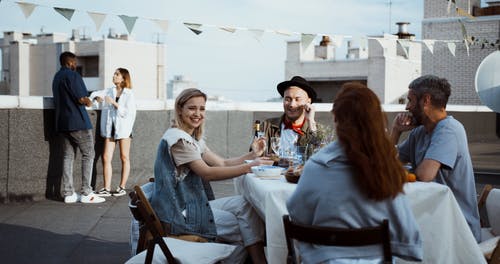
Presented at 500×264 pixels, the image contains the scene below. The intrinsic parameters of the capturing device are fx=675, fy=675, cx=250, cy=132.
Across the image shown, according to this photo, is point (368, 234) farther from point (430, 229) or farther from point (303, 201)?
point (430, 229)

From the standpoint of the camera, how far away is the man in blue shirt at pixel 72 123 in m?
8.23

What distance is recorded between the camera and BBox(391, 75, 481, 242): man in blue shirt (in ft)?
13.1

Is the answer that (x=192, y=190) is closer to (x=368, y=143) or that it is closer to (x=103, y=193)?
(x=368, y=143)

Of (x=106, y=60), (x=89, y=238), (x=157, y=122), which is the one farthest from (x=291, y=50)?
(x=89, y=238)

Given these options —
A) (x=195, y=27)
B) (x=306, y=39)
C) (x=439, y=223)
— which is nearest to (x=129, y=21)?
(x=195, y=27)

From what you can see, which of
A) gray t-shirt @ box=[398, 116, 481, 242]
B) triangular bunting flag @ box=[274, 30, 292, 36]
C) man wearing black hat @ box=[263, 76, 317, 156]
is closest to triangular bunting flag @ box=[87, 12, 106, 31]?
triangular bunting flag @ box=[274, 30, 292, 36]

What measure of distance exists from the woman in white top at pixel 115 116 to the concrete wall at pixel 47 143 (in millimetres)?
329

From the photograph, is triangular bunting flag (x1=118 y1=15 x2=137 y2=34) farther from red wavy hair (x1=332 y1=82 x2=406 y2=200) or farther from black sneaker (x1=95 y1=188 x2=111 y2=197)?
red wavy hair (x1=332 y1=82 x2=406 y2=200)

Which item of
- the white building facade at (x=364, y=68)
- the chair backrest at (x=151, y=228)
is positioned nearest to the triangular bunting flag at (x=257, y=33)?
the chair backrest at (x=151, y=228)

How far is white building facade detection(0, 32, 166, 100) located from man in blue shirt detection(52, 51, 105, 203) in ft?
Answer: 169

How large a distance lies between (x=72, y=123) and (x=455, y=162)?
5358mm

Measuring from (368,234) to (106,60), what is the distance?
190 feet

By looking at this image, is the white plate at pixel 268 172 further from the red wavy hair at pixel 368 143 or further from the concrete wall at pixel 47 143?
the concrete wall at pixel 47 143

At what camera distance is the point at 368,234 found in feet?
9.66
